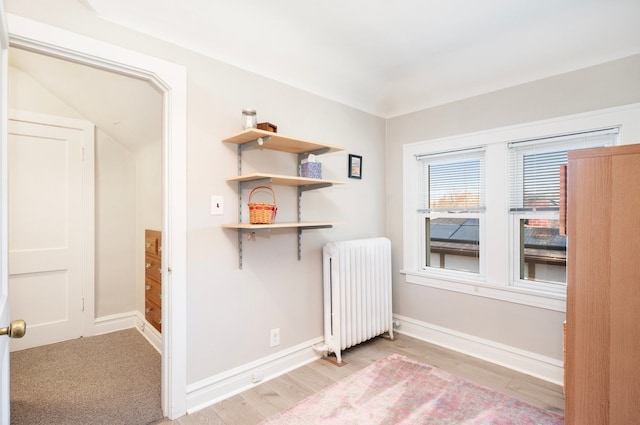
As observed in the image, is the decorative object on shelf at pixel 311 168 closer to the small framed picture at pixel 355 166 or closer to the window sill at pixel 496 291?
the small framed picture at pixel 355 166

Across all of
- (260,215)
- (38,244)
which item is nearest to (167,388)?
(260,215)

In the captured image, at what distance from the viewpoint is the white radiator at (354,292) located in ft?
8.47

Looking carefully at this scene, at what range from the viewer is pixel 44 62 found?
2.45 meters

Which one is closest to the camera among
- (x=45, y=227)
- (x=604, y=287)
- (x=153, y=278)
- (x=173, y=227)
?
(x=604, y=287)

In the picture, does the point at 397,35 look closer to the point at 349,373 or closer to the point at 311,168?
the point at 311,168

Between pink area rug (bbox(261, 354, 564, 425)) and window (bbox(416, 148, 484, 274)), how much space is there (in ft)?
3.38

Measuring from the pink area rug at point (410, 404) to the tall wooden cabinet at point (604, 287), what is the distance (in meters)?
0.87

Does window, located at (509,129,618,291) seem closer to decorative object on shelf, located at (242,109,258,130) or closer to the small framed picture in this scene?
the small framed picture

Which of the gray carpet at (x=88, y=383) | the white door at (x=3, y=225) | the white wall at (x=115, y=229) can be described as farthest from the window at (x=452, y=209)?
the white wall at (x=115, y=229)

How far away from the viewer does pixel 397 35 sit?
87.8 inches

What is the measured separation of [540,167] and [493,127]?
47cm

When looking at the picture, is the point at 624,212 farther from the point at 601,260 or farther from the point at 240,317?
the point at 240,317

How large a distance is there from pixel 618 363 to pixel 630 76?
1947 millimetres

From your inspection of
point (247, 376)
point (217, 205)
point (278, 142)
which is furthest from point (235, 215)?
point (247, 376)
